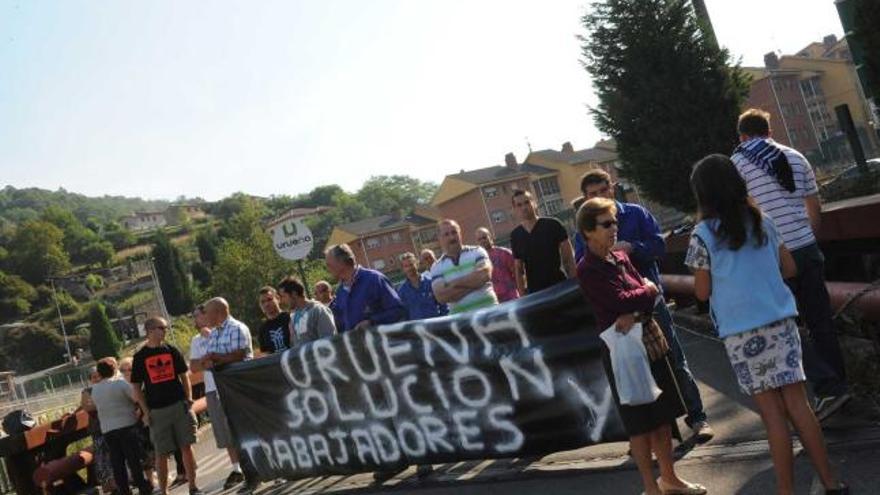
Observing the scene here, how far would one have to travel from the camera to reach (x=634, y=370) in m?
4.34

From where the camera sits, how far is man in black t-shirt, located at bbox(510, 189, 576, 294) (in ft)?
20.6

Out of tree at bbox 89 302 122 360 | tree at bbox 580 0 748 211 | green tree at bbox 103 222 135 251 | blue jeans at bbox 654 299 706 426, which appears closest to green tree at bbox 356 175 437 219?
green tree at bbox 103 222 135 251

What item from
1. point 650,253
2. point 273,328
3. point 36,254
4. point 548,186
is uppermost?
point 36,254

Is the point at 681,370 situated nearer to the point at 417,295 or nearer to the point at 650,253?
the point at 650,253

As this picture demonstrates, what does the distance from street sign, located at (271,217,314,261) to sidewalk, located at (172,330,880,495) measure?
5.97 metres

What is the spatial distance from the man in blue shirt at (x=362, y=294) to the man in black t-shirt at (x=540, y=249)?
1.22 m

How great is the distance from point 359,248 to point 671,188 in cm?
7988

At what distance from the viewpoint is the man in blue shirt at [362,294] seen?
6883mm

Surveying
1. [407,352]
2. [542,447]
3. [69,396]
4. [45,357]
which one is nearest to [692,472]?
[542,447]

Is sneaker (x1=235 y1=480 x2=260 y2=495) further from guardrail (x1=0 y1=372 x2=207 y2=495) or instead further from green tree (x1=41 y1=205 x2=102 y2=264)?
green tree (x1=41 y1=205 x2=102 y2=264)

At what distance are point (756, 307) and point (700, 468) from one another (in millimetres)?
1438

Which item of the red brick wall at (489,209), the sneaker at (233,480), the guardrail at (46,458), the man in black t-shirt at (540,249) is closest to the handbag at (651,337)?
the man in black t-shirt at (540,249)

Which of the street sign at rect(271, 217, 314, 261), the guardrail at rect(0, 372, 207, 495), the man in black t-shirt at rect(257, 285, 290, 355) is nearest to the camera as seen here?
the man in black t-shirt at rect(257, 285, 290, 355)

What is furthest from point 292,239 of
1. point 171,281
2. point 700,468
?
point 171,281
